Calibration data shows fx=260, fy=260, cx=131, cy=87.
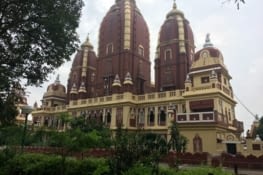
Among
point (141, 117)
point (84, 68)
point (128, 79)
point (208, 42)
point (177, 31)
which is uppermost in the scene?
point (177, 31)

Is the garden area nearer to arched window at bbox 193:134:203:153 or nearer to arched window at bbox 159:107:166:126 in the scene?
arched window at bbox 193:134:203:153

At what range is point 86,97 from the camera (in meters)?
37.6

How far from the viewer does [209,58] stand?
26.1 m

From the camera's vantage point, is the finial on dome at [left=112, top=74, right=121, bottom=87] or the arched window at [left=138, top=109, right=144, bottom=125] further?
the finial on dome at [left=112, top=74, right=121, bottom=87]

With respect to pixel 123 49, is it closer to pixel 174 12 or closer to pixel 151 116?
pixel 174 12

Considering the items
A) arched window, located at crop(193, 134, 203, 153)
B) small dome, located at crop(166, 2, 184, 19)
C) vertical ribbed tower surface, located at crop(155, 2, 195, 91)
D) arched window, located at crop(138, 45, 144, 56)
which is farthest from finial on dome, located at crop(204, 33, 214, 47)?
arched window, located at crop(138, 45, 144, 56)

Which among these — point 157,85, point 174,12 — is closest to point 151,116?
point 157,85

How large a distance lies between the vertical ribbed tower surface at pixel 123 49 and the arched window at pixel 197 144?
11.2 meters

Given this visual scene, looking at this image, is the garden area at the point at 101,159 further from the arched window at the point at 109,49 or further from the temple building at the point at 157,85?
the arched window at the point at 109,49

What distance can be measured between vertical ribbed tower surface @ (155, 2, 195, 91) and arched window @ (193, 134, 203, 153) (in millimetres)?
8901

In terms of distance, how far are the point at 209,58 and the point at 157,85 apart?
8.49 metres

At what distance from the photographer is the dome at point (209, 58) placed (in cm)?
2569

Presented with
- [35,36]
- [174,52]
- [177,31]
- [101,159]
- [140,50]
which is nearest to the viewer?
[101,159]

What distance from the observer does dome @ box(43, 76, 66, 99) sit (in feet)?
149
